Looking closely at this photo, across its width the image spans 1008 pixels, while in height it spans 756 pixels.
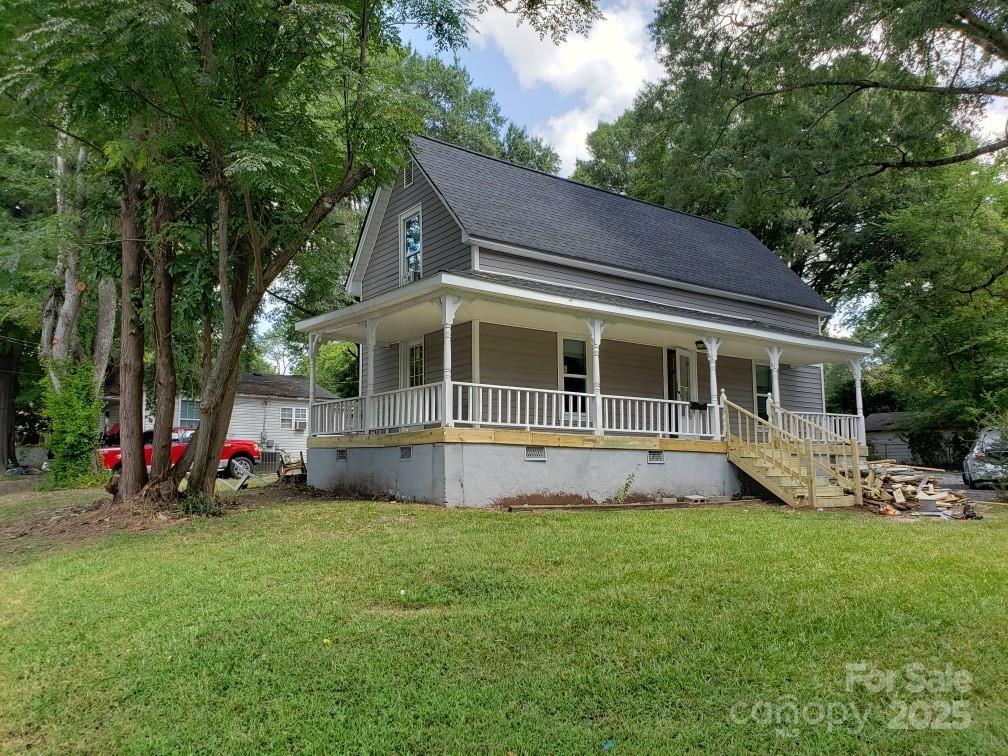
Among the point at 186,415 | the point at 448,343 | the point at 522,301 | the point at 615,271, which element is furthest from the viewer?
the point at 186,415

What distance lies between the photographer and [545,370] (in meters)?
14.5

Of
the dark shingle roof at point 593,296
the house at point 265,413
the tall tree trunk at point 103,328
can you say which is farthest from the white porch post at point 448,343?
the house at point 265,413

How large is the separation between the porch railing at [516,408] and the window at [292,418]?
1969cm

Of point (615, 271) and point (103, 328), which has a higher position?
A: point (615, 271)

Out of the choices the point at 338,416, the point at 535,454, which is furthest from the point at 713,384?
the point at 338,416

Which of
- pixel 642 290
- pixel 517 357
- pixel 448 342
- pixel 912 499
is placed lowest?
pixel 912 499

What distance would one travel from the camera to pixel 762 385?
18719 mm

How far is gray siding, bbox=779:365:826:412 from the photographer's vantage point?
62.8 feet

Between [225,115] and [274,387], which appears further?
[274,387]

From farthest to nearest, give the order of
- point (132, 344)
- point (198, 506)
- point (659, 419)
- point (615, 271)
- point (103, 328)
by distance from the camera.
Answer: point (103, 328) < point (615, 271) < point (659, 419) < point (132, 344) < point (198, 506)

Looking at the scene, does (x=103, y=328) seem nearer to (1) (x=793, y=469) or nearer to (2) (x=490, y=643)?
(1) (x=793, y=469)

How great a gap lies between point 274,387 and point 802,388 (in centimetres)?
2254

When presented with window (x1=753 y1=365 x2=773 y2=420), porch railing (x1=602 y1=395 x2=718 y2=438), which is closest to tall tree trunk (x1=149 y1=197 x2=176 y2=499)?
porch railing (x1=602 y1=395 x2=718 y2=438)

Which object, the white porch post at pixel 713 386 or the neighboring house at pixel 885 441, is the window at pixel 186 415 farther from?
the neighboring house at pixel 885 441
